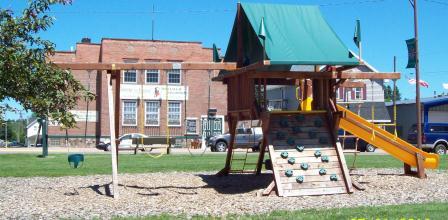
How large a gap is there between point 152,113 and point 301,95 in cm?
3444

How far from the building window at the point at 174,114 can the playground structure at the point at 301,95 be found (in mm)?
34504

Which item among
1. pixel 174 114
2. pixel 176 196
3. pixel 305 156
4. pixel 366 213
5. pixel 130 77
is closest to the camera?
pixel 366 213

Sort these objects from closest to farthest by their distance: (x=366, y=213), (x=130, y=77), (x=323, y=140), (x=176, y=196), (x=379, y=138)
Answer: (x=366, y=213)
(x=176, y=196)
(x=323, y=140)
(x=379, y=138)
(x=130, y=77)

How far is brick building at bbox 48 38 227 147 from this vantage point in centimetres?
4694

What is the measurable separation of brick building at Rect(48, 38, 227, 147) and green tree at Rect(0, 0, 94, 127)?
39.2 m

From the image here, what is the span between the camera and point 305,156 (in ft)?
38.5

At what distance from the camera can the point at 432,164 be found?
47.2 feet

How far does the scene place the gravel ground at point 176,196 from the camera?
901 centimetres

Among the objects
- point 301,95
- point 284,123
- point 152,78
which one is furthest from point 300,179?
point 152,78

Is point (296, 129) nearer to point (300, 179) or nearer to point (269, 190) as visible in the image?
point (300, 179)

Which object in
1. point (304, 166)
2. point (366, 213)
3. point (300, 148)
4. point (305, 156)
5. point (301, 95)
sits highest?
point (301, 95)

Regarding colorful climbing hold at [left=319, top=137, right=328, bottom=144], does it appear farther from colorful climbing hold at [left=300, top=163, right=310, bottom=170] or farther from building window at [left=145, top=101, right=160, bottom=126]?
building window at [left=145, top=101, right=160, bottom=126]

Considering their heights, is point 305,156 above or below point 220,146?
above

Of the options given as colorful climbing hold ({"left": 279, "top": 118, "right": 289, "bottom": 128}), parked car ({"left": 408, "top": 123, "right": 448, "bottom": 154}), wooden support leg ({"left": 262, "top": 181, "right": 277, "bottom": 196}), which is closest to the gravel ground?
wooden support leg ({"left": 262, "top": 181, "right": 277, "bottom": 196})
